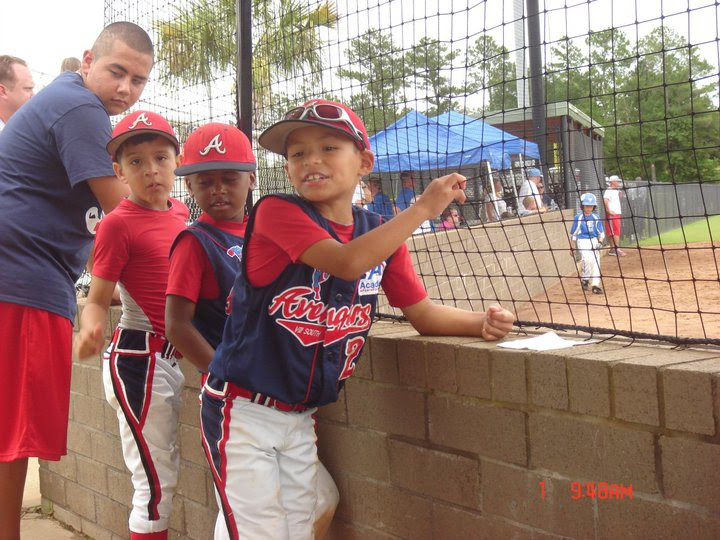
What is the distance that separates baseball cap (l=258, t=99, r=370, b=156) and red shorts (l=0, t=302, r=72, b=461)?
132 centimetres

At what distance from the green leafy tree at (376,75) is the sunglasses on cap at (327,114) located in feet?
3.11

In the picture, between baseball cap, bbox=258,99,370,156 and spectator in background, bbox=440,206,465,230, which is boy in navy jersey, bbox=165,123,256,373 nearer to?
baseball cap, bbox=258,99,370,156

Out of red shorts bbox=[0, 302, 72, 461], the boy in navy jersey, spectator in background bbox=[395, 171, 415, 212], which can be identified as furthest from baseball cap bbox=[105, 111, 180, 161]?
spectator in background bbox=[395, 171, 415, 212]

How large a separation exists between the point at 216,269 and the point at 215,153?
440mm

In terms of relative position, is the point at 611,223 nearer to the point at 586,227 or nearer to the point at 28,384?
the point at 586,227

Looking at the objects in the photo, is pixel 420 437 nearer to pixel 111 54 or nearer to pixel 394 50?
pixel 394 50

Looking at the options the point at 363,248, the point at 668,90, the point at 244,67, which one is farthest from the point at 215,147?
the point at 668,90

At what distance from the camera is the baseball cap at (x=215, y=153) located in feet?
8.55

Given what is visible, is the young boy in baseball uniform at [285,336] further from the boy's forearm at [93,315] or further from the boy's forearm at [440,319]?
the boy's forearm at [93,315]

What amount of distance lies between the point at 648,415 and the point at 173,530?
2.48 metres

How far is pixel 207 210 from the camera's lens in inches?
107

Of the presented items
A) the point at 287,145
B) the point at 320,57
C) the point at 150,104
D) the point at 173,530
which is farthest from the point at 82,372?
the point at 287,145

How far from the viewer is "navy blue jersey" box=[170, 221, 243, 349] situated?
253 cm

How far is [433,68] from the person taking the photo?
3.00 m
